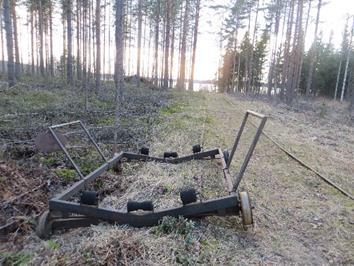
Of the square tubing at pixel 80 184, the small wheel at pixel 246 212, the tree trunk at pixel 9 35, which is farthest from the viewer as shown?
the tree trunk at pixel 9 35

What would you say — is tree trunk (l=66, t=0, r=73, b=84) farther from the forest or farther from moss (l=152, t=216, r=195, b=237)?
moss (l=152, t=216, r=195, b=237)

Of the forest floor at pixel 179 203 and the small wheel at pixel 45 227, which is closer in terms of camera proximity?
the forest floor at pixel 179 203

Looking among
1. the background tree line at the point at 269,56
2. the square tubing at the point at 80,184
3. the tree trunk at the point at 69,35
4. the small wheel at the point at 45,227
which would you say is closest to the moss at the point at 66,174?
the square tubing at the point at 80,184

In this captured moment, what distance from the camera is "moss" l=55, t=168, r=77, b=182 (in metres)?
4.99

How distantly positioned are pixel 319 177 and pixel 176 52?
38581 millimetres

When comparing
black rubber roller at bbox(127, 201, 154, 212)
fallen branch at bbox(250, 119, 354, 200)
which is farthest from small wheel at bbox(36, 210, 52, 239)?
fallen branch at bbox(250, 119, 354, 200)

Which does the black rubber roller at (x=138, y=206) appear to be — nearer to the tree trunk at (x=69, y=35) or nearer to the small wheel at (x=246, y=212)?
the small wheel at (x=246, y=212)

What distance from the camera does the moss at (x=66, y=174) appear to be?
4.99 m

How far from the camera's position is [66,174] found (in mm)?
5113

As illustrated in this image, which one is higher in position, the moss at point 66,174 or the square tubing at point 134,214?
the square tubing at point 134,214

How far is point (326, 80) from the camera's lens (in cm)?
4038

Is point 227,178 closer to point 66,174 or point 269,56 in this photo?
point 66,174

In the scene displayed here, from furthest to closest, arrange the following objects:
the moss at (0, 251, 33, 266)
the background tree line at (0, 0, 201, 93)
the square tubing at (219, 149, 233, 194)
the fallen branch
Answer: the background tree line at (0, 0, 201, 93) → the fallen branch → the square tubing at (219, 149, 233, 194) → the moss at (0, 251, 33, 266)

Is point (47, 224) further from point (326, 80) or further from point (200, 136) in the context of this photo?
point (326, 80)
